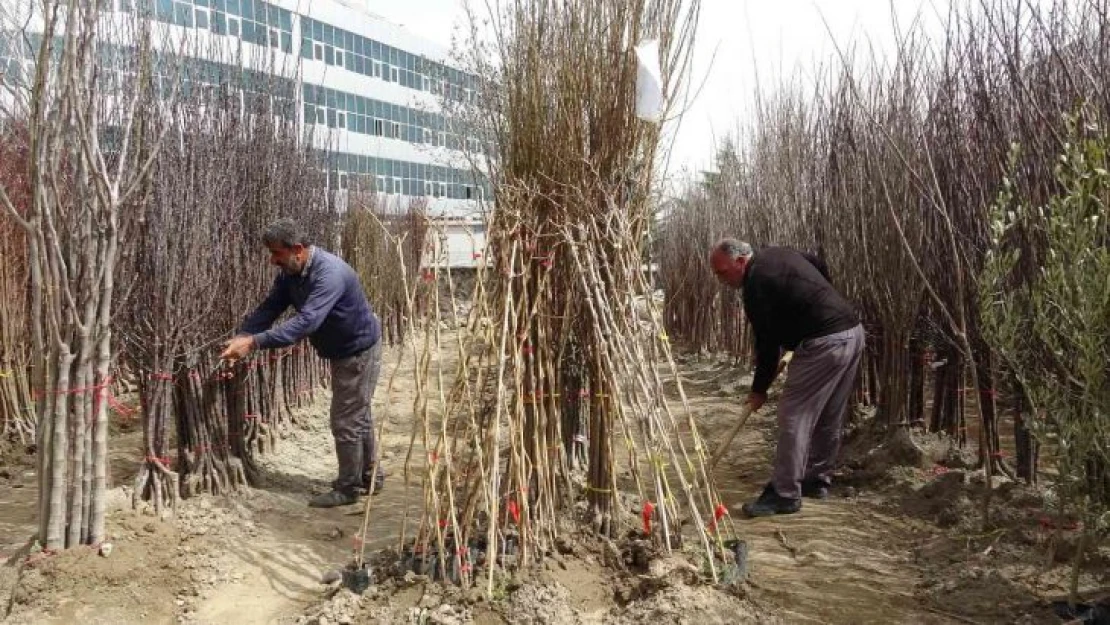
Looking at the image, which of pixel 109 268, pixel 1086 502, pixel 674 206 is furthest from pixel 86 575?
pixel 674 206

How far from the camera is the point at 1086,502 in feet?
8.30

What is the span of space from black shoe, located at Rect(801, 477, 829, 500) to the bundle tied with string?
154cm

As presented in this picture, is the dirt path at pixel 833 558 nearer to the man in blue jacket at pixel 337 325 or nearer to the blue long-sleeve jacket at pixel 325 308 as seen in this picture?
the man in blue jacket at pixel 337 325

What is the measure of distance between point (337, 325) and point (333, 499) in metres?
0.91

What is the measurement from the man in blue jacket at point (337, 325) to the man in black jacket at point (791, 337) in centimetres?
Answer: 186

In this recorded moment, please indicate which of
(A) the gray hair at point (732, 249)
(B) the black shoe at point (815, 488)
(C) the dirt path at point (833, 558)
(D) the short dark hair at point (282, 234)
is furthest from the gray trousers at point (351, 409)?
(B) the black shoe at point (815, 488)

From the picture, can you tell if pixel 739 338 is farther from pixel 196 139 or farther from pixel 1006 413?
pixel 196 139

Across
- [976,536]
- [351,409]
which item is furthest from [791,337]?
[351,409]

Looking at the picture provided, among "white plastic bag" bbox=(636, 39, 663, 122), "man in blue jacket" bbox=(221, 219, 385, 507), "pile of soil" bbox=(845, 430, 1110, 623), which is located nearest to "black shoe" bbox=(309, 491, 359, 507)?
"man in blue jacket" bbox=(221, 219, 385, 507)

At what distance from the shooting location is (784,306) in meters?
4.09

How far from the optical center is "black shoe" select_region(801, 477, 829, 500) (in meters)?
4.52

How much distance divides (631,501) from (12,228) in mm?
4592

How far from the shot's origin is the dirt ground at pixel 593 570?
2.78 m

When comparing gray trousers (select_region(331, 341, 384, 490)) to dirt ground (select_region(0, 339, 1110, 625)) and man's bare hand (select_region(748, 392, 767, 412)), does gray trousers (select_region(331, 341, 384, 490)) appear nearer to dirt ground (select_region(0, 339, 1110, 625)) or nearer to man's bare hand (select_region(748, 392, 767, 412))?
dirt ground (select_region(0, 339, 1110, 625))
